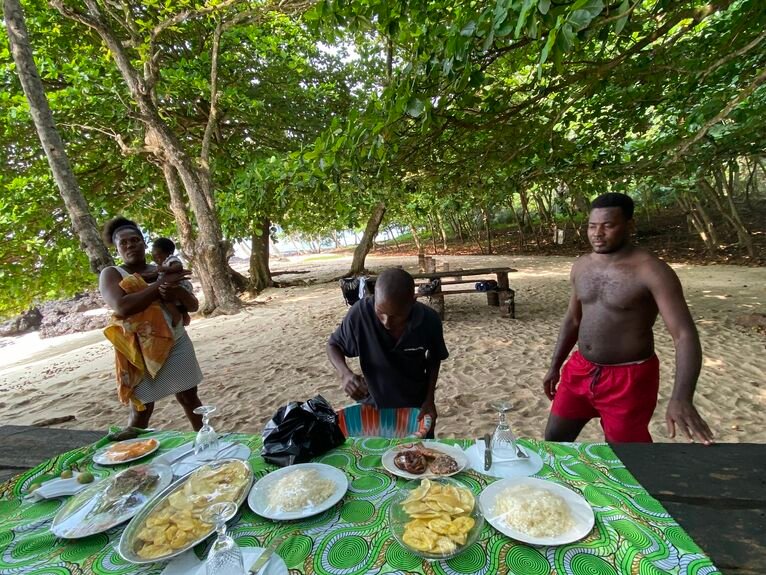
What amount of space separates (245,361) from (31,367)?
564cm

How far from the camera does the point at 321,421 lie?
1662 millimetres

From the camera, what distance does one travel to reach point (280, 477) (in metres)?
1.42

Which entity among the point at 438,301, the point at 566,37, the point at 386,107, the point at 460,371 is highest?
the point at 386,107

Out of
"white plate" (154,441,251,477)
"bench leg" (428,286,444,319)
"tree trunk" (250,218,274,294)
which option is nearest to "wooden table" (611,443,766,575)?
"white plate" (154,441,251,477)

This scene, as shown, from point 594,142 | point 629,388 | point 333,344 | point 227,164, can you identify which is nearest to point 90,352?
point 227,164

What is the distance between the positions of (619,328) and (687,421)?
66 cm

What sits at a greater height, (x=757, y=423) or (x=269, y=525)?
(x=269, y=525)

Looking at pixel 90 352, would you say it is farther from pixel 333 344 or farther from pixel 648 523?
pixel 648 523

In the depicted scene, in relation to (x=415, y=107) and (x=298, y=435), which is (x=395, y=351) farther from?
(x=415, y=107)

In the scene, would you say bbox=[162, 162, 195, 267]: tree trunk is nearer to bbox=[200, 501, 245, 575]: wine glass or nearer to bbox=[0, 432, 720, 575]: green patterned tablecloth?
bbox=[0, 432, 720, 575]: green patterned tablecloth

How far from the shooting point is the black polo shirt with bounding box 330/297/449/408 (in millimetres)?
2211

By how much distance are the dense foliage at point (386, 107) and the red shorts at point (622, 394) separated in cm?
177

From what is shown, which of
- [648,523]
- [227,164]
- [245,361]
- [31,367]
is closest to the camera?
[648,523]

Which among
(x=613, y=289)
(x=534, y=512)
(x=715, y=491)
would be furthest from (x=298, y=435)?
(x=613, y=289)
